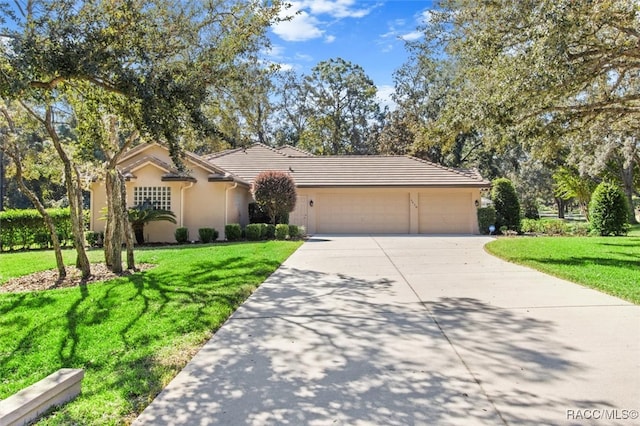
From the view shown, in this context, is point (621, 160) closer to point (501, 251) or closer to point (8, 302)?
point (501, 251)

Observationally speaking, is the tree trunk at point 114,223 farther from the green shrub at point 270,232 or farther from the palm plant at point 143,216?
the green shrub at point 270,232

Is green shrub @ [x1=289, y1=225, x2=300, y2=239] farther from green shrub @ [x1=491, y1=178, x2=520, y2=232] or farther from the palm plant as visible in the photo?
green shrub @ [x1=491, y1=178, x2=520, y2=232]

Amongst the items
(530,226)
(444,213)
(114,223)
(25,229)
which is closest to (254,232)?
(114,223)

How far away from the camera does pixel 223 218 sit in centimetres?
1750

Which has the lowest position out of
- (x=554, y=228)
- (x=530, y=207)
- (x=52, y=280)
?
(x=52, y=280)

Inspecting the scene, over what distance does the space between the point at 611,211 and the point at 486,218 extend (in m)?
4.81

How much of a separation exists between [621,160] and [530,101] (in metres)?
29.7

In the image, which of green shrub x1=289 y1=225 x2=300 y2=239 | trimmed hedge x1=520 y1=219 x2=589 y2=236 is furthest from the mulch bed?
trimmed hedge x1=520 y1=219 x2=589 y2=236

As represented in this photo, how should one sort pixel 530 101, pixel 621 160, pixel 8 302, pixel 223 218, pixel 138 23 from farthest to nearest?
pixel 621 160 → pixel 223 218 → pixel 530 101 → pixel 8 302 → pixel 138 23

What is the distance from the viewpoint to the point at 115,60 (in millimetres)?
5477

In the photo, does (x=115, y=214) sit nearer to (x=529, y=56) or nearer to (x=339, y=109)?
(x=529, y=56)

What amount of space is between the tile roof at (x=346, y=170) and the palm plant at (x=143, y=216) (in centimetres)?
530

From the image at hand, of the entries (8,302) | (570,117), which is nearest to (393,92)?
(570,117)

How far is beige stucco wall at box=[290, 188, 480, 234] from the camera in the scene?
69.6ft
